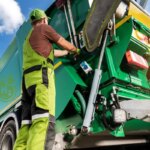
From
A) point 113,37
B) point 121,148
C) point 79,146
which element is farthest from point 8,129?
point 113,37

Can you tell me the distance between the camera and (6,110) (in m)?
5.04

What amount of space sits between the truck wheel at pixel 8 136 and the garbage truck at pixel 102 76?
0.02m

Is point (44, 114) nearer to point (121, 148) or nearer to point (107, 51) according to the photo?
point (107, 51)

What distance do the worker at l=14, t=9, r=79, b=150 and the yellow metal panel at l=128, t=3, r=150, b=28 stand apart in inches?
29.3

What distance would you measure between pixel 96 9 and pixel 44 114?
1155 millimetres

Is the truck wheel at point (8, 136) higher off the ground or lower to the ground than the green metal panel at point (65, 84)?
lower

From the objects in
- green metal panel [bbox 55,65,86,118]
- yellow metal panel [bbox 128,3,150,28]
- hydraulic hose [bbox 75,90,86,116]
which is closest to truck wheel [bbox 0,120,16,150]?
green metal panel [bbox 55,65,86,118]

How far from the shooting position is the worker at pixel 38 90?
102 inches

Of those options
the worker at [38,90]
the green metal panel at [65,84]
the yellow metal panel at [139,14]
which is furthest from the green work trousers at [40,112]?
the yellow metal panel at [139,14]

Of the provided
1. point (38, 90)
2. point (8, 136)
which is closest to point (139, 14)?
point (38, 90)

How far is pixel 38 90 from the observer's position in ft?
8.77

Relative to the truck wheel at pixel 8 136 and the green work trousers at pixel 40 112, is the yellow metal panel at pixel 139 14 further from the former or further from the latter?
the truck wheel at pixel 8 136

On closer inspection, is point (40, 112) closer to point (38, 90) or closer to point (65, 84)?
point (38, 90)

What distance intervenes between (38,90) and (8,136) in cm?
141
